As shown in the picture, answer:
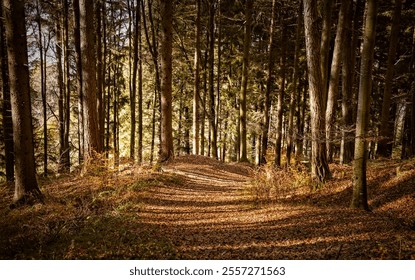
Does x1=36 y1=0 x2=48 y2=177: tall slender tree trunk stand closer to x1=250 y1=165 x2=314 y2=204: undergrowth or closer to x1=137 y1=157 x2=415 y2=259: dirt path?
x1=137 y1=157 x2=415 y2=259: dirt path

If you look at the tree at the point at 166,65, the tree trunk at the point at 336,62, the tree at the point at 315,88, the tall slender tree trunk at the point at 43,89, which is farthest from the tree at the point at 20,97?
the tree trunk at the point at 336,62

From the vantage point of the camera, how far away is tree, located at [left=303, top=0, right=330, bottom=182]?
7859 mm

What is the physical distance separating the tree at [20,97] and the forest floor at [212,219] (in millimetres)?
651

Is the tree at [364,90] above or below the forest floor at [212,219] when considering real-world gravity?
above

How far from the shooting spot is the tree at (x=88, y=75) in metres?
9.73

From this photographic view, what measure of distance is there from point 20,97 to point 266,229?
22.3ft

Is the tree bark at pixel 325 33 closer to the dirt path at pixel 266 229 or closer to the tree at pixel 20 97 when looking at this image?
the dirt path at pixel 266 229

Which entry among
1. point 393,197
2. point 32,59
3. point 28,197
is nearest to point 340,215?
point 393,197

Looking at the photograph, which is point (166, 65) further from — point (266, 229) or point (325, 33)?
point (266, 229)

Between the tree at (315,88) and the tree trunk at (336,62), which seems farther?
the tree trunk at (336,62)

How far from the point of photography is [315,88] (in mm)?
8164

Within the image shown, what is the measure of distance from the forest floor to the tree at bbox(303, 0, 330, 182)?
562 millimetres

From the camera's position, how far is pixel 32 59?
16719 millimetres
